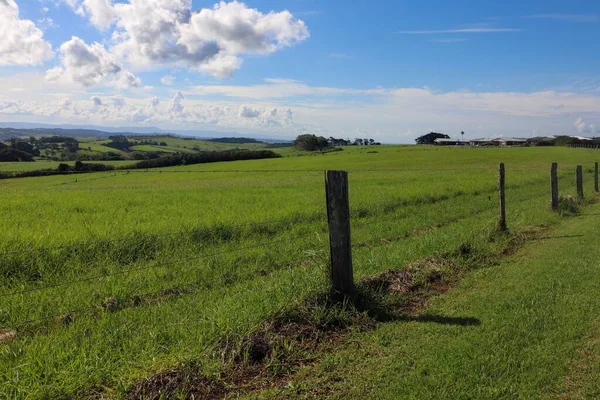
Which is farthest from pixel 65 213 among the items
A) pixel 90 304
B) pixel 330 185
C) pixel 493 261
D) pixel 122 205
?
pixel 493 261

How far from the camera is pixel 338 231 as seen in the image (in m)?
6.19

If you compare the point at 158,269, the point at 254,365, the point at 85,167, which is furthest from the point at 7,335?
the point at 85,167

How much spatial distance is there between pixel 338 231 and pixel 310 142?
130 metres

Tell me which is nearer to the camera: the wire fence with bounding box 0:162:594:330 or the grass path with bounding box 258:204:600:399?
the grass path with bounding box 258:204:600:399

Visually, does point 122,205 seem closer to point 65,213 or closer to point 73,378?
point 65,213

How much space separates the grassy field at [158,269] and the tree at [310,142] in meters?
116

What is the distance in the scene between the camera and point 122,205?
52.9 feet

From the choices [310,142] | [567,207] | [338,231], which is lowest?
[567,207]

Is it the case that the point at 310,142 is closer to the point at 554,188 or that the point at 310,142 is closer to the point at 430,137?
the point at 430,137

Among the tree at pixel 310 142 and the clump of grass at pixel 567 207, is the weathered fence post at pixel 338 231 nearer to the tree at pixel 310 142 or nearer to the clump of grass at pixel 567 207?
the clump of grass at pixel 567 207

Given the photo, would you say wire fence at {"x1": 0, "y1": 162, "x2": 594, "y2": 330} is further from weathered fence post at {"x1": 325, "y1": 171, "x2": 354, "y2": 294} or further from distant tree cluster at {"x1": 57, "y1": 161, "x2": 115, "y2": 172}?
distant tree cluster at {"x1": 57, "y1": 161, "x2": 115, "y2": 172}

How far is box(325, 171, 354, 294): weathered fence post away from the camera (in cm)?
617

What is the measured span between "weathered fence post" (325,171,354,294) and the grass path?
87cm

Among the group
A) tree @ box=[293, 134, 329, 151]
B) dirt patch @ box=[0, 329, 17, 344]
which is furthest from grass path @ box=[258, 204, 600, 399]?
tree @ box=[293, 134, 329, 151]
